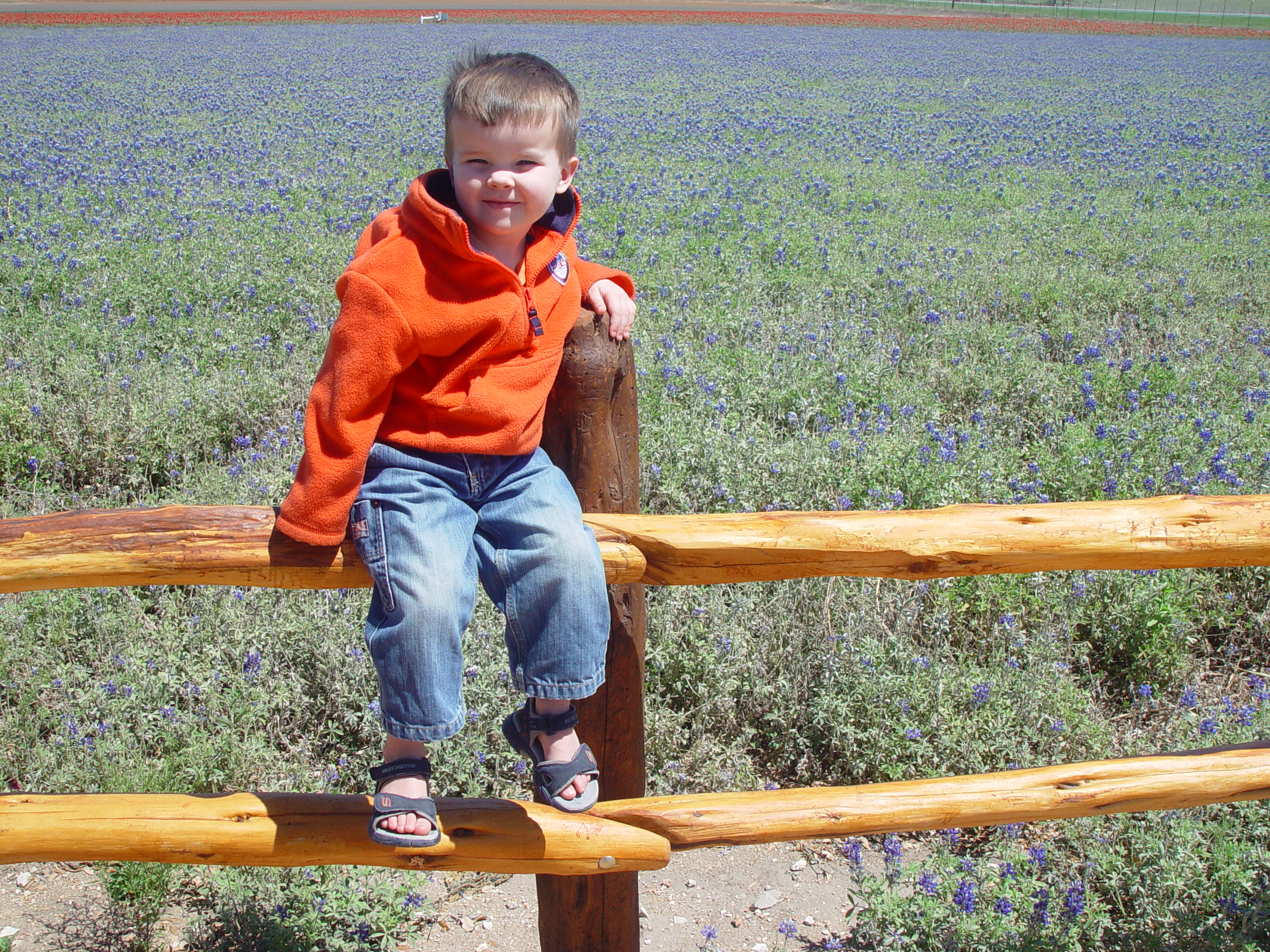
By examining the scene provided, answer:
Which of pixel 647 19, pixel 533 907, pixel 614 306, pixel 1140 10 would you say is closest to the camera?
pixel 614 306

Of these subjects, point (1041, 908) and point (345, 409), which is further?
point (1041, 908)

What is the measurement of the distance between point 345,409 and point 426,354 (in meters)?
0.21

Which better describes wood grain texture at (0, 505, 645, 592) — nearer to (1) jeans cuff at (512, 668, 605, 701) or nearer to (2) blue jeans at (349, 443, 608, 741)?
(2) blue jeans at (349, 443, 608, 741)

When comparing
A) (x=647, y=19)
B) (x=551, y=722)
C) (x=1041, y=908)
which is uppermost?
(x=647, y=19)

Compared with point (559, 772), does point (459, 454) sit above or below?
above

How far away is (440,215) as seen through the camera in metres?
1.98

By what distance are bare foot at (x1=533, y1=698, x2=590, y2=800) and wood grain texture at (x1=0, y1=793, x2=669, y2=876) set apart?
0.10 m

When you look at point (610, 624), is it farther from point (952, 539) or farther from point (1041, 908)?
point (1041, 908)

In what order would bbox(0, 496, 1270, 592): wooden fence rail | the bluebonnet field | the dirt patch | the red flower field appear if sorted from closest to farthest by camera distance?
bbox(0, 496, 1270, 592): wooden fence rail
the dirt patch
the bluebonnet field
the red flower field

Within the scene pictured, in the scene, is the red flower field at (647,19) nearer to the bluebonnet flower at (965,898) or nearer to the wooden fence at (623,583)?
the wooden fence at (623,583)

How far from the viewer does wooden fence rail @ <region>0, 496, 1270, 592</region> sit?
2.04 metres

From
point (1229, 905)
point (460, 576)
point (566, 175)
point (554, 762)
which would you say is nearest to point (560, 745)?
point (554, 762)

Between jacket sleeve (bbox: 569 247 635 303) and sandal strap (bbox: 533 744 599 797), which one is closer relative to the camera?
sandal strap (bbox: 533 744 599 797)

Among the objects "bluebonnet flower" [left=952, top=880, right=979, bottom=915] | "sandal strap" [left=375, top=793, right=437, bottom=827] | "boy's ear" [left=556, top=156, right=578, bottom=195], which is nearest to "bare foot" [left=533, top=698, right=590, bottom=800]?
"sandal strap" [left=375, top=793, right=437, bottom=827]
